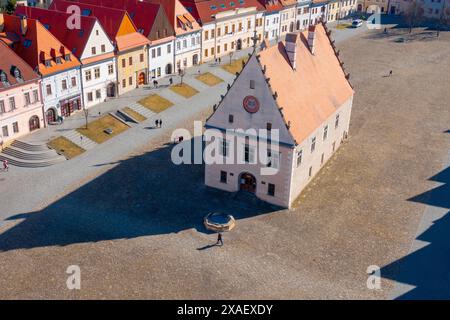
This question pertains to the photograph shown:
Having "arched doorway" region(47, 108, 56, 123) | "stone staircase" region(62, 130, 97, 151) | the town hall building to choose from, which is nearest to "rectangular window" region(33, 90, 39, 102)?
"arched doorway" region(47, 108, 56, 123)

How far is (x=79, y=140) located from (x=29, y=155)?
23.2 ft

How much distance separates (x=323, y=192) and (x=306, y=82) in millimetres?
12584

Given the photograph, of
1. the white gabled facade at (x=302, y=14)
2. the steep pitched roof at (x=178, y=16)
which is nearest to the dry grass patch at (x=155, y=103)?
the steep pitched roof at (x=178, y=16)

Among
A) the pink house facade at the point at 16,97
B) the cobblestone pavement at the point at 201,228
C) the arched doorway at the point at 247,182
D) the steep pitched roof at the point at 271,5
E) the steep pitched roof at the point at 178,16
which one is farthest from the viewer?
the steep pitched roof at the point at 271,5

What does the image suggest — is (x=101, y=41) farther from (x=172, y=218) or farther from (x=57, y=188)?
(x=172, y=218)

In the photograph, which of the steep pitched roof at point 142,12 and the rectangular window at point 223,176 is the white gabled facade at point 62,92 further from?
the rectangular window at point 223,176

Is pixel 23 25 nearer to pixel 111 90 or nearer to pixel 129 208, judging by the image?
pixel 111 90

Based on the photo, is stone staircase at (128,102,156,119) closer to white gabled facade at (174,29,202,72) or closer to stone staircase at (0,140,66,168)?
stone staircase at (0,140,66,168)

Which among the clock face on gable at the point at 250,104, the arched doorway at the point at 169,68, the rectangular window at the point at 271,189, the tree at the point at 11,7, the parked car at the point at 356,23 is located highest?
the tree at the point at 11,7

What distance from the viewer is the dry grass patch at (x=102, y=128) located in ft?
223

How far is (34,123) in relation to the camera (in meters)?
67.4

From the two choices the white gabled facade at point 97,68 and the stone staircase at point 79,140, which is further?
the white gabled facade at point 97,68

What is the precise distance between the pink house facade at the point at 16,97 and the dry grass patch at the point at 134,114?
12820 millimetres

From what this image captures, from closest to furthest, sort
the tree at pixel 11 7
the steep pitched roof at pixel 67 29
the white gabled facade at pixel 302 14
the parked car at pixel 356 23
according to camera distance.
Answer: the steep pitched roof at pixel 67 29
the tree at pixel 11 7
the white gabled facade at pixel 302 14
the parked car at pixel 356 23
